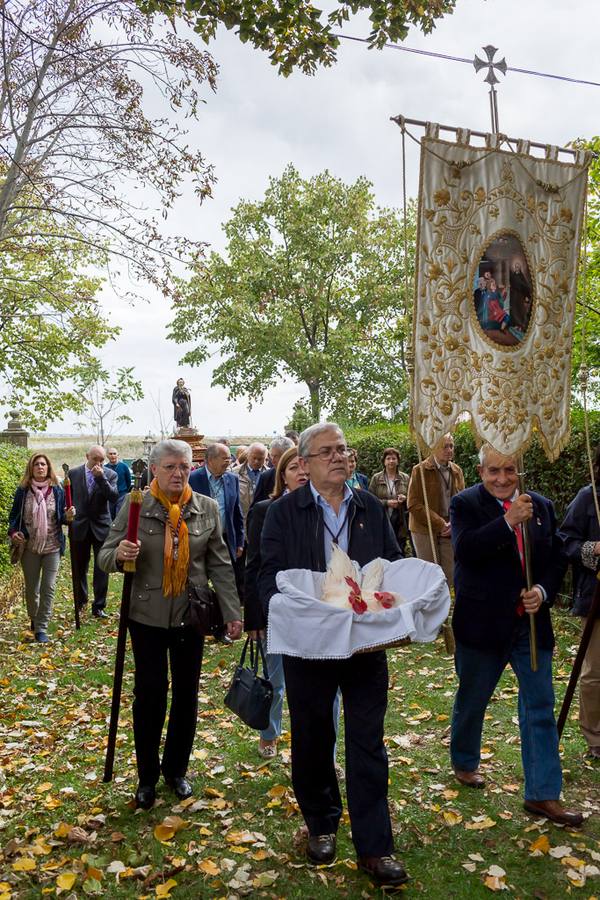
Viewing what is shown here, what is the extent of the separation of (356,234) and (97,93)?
27.9 m

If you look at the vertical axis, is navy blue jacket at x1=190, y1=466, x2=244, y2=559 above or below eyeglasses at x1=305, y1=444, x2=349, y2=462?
below

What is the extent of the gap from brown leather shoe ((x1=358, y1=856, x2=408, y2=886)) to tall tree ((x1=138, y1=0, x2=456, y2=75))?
6.39 meters

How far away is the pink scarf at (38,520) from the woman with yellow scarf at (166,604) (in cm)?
500

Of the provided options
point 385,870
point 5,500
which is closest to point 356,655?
point 385,870

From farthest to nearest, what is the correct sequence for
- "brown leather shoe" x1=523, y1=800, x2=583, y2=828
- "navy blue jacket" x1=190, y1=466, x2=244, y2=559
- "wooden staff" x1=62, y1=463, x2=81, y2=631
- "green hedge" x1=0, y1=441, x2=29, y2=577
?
"green hedge" x1=0, y1=441, x2=29, y2=577 → "wooden staff" x1=62, y1=463, x2=81, y2=631 → "navy blue jacket" x1=190, y1=466, x2=244, y2=559 → "brown leather shoe" x1=523, y1=800, x2=583, y2=828

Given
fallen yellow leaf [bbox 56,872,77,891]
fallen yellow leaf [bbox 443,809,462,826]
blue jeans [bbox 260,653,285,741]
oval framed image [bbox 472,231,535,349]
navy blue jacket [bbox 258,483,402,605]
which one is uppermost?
oval framed image [bbox 472,231,535,349]

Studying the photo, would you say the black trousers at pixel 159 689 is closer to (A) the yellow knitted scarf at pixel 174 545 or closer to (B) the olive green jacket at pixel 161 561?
(B) the olive green jacket at pixel 161 561

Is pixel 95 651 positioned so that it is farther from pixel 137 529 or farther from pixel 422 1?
pixel 422 1

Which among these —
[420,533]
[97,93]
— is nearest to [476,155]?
[420,533]

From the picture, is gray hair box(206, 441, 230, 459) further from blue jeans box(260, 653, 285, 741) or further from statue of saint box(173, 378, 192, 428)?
statue of saint box(173, 378, 192, 428)

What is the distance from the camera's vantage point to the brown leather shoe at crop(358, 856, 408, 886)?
4.14m

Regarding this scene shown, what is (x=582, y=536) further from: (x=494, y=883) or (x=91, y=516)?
(x=91, y=516)

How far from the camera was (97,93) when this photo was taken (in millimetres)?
12508

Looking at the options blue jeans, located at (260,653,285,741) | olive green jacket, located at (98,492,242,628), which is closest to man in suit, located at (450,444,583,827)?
blue jeans, located at (260,653,285,741)
